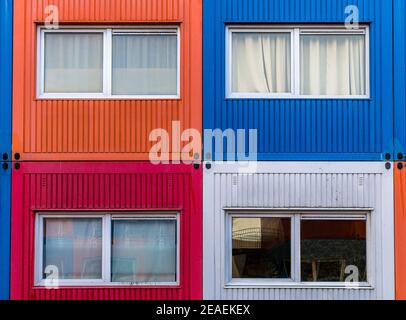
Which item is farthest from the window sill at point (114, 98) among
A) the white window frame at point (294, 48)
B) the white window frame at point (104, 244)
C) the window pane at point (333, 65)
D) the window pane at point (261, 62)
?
the window pane at point (333, 65)

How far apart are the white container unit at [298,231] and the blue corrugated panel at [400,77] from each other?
1.19 feet

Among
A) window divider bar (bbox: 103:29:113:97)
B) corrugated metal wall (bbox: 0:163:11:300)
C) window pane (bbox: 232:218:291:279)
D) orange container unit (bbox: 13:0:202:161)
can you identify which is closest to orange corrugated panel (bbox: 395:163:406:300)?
window pane (bbox: 232:218:291:279)

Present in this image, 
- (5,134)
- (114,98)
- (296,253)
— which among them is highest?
(114,98)

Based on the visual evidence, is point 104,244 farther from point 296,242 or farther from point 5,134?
point 296,242

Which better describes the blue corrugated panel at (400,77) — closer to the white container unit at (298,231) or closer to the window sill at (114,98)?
the white container unit at (298,231)

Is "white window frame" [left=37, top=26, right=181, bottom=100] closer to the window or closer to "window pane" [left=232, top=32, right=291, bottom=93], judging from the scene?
"window pane" [left=232, top=32, right=291, bottom=93]

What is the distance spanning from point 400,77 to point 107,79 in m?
3.48

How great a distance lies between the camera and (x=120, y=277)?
7.21 meters

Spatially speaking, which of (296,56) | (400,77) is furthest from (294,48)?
(400,77)

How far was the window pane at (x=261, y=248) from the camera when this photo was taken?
7.19 metres

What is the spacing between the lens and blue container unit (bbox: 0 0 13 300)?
709 centimetres

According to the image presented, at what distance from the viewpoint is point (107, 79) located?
7.32 m

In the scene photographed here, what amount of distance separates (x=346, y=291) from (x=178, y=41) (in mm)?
3559
